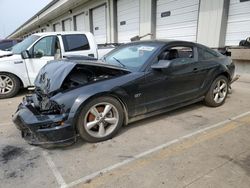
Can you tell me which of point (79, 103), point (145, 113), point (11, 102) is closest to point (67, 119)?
point (79, 103)

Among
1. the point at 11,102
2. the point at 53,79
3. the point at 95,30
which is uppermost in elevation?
the point at 95,30

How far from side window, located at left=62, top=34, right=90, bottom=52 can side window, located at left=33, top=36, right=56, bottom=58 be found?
14.7 inches

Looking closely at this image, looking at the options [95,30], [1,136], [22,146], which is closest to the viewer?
[22,146]

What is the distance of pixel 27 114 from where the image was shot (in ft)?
10.8

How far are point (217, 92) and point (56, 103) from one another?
3484mm

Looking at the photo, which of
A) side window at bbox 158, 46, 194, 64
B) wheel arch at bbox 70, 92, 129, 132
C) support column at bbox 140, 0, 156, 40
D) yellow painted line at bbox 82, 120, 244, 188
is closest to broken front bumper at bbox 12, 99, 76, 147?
wheel arch at bbox 70, 92, 129, 132

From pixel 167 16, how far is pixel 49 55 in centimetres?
639

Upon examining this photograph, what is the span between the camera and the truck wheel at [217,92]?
4875 mm

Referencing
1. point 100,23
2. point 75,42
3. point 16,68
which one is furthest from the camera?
point 100,23

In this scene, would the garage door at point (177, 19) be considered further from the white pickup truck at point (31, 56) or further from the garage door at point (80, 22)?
the garage door at point (80, 22)

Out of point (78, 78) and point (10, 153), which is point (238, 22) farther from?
point (10, 153)

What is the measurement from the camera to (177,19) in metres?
10.3

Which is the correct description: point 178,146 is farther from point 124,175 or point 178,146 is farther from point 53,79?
point 53,79

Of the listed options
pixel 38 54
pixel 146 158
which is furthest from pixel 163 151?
pixel 38 54
